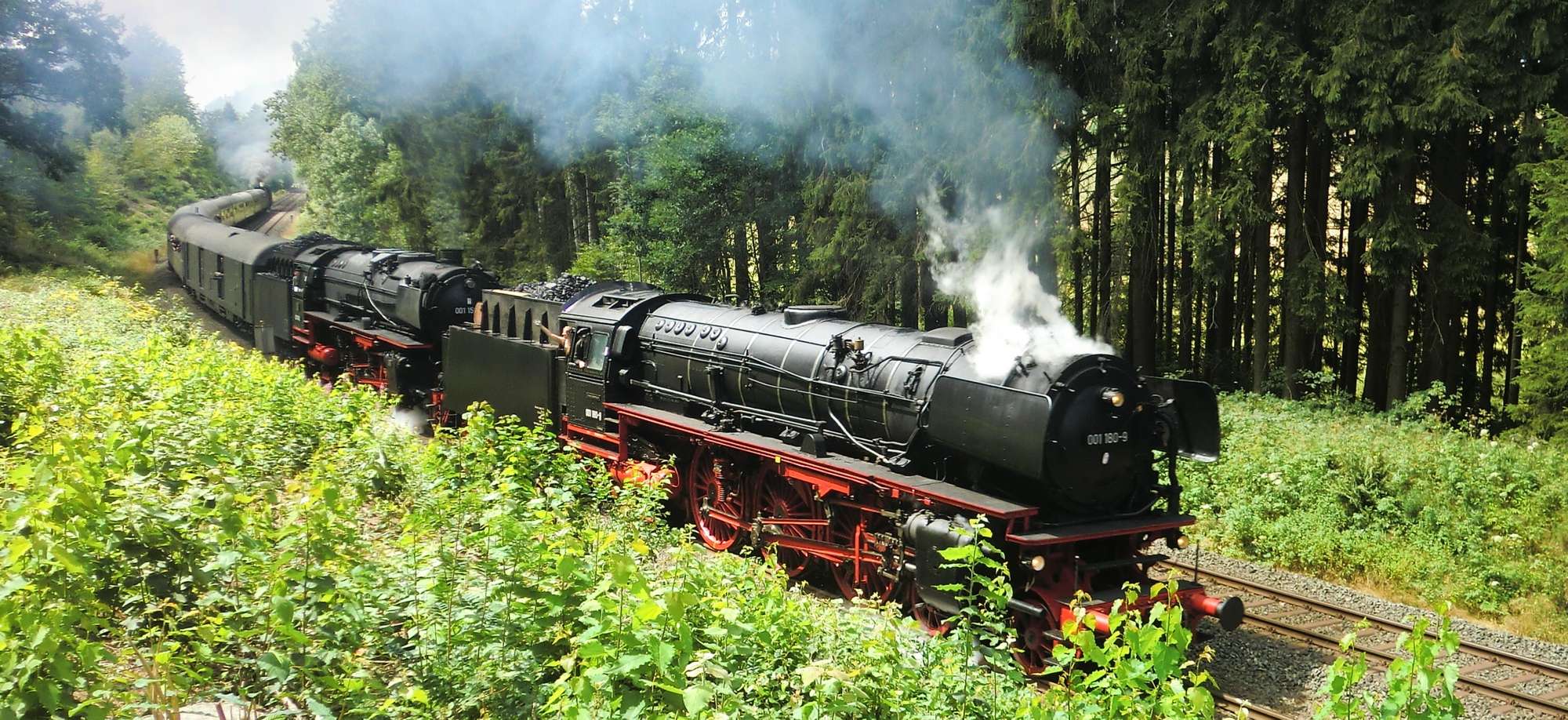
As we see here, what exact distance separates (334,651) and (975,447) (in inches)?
208

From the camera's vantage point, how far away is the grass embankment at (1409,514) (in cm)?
1019

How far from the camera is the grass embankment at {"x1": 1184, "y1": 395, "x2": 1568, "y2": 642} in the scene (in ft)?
33.4

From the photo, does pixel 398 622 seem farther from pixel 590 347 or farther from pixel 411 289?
pixel 411 289

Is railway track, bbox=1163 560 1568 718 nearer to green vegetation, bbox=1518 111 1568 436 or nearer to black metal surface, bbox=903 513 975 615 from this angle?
black metal surface, bbox=903 513 975 615

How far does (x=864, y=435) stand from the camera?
9.52 meters

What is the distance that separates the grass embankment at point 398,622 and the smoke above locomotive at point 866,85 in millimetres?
8218

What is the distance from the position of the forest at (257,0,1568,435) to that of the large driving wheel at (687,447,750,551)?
13.7ft

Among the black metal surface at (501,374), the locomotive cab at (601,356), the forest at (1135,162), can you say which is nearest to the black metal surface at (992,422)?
the forest at (1135,162)

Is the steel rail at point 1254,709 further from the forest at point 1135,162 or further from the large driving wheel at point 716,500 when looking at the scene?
the forest at point 1135,162

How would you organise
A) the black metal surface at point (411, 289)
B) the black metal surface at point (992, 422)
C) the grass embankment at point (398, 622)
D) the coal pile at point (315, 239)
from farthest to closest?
1. the coal pile at point (315, 239)
2. the black metal surface at point (411, 289)
3. the black metal surface at point (992, 422)
4. the grass embankment at point (398, 622)

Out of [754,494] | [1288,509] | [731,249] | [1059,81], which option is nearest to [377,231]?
[731,249]

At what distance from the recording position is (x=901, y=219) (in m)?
20.4

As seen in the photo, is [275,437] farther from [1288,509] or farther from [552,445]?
[1288,509]

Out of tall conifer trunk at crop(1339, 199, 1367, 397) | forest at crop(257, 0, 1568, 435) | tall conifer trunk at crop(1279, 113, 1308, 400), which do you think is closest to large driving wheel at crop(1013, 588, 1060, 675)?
forest at crop(257, 0, 1568, 435)
